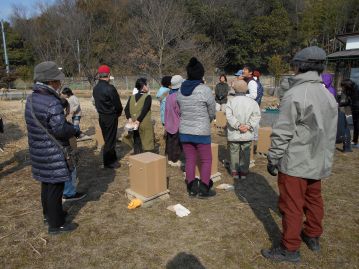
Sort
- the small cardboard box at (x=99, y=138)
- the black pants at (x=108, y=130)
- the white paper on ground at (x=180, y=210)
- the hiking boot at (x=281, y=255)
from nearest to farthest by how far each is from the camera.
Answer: the hiking boot at (x=281, y=255) → the white paper on ground at (x=180, y=210) → the black pants at (x=108, y=130) → the small cardboard box at (x=99, y=138)

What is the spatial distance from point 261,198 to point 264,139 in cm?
218

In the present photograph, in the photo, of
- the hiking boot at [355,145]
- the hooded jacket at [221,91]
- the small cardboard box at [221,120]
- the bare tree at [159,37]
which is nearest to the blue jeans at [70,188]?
the small cardboard box at [221,120]

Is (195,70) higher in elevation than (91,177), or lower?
higher

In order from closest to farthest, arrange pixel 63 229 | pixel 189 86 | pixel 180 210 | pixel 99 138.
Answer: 1. pixel 63 229
2. pixel 180 210
3. pixel 189 86
4. pixel 99 138

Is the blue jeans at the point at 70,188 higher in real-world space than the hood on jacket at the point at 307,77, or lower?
lower

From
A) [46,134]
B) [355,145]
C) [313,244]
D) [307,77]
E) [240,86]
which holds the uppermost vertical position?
[307,77]

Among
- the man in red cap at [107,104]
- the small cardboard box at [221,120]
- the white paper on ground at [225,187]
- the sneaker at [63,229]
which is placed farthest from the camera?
the small cardboard box at [221,120]

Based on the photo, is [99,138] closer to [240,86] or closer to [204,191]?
[204,191]

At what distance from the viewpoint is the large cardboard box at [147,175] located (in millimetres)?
4168

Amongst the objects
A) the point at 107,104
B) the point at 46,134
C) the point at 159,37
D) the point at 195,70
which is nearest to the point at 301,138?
the point at 195,70

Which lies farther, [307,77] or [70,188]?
[70,188]

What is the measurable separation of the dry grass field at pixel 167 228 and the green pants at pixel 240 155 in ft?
0.80

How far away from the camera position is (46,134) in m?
3.22

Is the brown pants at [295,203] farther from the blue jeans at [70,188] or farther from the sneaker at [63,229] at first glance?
the blue jeans at [70,188]
